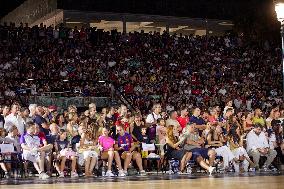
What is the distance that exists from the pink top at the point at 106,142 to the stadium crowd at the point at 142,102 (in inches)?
1.1

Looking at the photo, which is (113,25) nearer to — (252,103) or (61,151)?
(252,103)

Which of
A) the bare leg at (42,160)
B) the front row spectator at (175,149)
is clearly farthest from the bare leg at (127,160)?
the bare leg at (42,160)

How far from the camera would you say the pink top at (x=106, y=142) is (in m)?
16.6

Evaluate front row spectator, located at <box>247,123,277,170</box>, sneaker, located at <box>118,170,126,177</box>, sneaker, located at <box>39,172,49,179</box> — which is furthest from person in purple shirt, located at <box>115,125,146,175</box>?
front row spectator, located at <box>247,123,277,170</box>

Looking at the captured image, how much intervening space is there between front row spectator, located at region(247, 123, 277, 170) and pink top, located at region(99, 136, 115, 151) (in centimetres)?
476

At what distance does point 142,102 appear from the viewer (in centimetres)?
2597

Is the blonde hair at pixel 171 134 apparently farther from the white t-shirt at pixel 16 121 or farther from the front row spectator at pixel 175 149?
the white t-shirt at pixel 16 121

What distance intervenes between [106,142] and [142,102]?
9.41 metres

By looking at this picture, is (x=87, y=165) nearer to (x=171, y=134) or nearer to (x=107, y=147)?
(x=107, y=147)

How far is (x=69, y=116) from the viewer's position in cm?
1722

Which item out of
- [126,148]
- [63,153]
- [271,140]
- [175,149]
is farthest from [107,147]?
[271,140]

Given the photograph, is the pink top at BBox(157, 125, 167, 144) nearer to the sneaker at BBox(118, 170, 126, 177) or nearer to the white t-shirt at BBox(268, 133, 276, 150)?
the sneaker at BBox(118, 170, 126, 177)

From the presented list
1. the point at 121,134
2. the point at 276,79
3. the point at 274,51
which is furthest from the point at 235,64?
the point at 121,134

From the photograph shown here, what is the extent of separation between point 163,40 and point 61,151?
60.9ft
